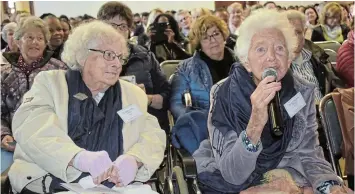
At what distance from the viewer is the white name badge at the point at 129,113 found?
2.33 m

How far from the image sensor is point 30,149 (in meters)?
2.19

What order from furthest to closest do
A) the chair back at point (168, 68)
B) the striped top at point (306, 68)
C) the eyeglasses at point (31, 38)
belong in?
the chair back at point (168, 68) → the striped top at point (306, 68) → the eyeglasses at point (31, 38)

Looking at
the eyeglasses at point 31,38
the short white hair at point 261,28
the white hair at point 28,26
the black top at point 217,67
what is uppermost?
the short white hair at point 261,28

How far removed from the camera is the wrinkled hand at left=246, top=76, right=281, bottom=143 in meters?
1.82

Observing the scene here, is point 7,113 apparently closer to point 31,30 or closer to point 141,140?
point 31,30

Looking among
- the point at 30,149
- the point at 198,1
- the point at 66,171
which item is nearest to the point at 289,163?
the point at 66,171

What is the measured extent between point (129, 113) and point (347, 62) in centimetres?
205

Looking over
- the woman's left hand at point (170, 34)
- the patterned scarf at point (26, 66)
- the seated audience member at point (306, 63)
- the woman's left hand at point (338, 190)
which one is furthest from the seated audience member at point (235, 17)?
the woman's left hand at point (338, 190)

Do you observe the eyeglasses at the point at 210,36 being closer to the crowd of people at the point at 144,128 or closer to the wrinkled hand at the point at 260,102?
the crowd of people at the point at 144,128

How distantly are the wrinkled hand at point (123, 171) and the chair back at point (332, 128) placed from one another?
110cm

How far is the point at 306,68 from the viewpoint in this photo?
3551 mm

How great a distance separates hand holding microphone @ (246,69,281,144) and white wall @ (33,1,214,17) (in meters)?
12.1

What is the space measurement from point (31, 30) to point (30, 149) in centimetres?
143

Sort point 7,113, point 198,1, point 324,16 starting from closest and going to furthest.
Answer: point 7,113
point 324,16
point 198,1
